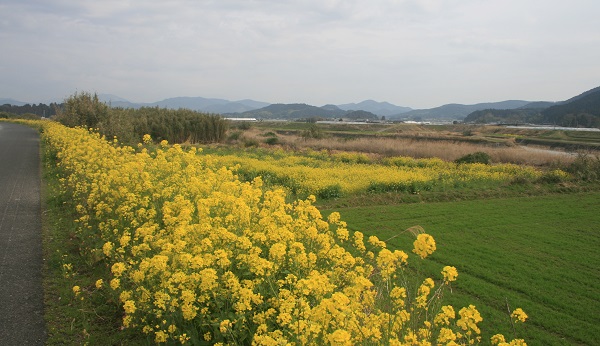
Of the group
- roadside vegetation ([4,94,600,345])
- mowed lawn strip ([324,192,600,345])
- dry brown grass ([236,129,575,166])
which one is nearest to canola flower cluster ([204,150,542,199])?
roadside vegetation ([4,94,600,345])

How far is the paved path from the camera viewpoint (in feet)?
14.8

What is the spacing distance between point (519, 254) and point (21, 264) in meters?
9.23

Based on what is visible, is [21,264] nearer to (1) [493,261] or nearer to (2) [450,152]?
(1) [493,261]

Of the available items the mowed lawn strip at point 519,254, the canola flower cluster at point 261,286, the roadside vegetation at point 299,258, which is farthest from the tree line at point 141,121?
the canola flower cluster at point 261,286

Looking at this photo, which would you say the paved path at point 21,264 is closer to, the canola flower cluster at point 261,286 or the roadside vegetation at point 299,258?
the roadside vegetation at point 299,258

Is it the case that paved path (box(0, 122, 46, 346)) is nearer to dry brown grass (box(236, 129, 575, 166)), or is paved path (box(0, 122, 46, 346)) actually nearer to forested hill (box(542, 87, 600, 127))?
dry brown grass (box(236, 129, 575, 166))

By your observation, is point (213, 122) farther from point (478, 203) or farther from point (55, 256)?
point (55, 256)

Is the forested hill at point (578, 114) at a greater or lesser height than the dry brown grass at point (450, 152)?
greater

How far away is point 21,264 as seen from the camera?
6.13 metres

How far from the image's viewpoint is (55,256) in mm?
6508

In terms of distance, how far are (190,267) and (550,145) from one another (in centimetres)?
4697

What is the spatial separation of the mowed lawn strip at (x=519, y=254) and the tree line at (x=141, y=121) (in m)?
16.2

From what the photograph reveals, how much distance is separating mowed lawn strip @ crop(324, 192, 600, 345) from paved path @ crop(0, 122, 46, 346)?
225 inches

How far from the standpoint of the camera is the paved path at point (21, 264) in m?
4.50
